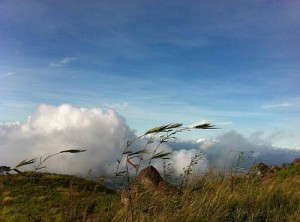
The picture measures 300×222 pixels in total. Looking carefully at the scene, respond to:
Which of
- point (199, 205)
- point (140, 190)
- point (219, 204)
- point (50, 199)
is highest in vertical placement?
point (140, 190)

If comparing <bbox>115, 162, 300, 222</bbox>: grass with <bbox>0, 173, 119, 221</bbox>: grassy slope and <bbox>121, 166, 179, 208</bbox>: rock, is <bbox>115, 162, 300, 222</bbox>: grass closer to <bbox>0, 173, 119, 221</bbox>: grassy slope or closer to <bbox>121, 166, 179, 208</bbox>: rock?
<bbox>121, 166, 179, 208</bbox>: rock

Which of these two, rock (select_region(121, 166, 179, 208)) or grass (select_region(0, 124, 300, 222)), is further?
rock (select_region(121, 166, 179, 208))

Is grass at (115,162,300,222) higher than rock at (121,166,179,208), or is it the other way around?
rock at (121,166,179,208)

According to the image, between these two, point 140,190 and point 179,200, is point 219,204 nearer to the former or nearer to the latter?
point 179,200

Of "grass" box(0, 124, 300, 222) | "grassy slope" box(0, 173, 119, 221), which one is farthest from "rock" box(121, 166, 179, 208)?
"grassy slope" box(0, 173, 119, 221)

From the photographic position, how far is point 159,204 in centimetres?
732

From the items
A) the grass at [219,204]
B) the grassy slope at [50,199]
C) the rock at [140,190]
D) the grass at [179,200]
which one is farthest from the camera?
the grassy slope at [50,199]

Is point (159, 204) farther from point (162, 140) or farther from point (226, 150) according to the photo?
point (226, 150)

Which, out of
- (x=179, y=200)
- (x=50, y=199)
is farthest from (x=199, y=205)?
(x=50, y=199)

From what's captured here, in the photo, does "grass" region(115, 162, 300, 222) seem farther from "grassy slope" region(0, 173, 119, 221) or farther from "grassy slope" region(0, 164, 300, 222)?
"grassy slope" region(0, 173, 119, 221)

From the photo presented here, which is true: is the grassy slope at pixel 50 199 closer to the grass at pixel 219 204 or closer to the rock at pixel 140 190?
the rock at pixel 140 190

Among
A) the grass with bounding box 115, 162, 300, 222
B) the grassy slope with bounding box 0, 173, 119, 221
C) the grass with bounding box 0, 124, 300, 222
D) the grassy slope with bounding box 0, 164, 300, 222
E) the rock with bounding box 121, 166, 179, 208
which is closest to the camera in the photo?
the grass with bounding box 0, 124, 300, 222

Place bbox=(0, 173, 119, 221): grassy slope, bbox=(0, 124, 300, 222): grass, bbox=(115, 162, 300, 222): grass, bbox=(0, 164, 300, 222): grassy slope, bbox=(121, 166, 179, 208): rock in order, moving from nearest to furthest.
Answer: bbox=(0, 124, 300, 222): grass < bbox=(121, 166, 179, 208): rock < bbox=(0, 164, 300, 222): grassy slope < bbox=(115, 162, 300, 222): grass < bbox=(0, 173, 119, 221): grassy slope

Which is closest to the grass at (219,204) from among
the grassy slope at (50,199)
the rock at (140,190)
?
the rock at (140,190)
